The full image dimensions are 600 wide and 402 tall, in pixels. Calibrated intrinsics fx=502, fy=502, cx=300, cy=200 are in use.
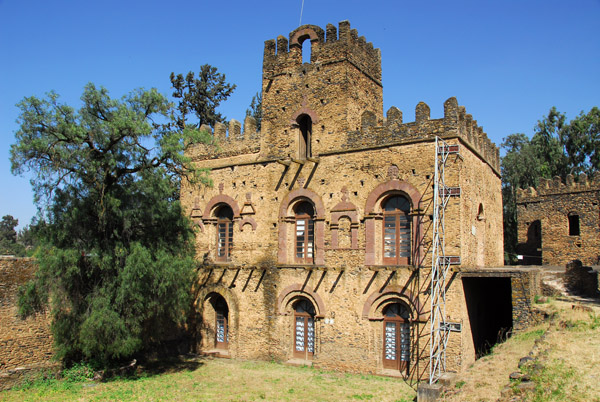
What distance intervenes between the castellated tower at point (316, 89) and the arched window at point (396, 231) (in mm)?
3062

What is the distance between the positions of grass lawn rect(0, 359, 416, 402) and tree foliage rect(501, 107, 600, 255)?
85.6 ft

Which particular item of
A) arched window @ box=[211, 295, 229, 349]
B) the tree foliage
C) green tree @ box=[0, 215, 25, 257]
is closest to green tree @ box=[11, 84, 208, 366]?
arched window @ box=[211, 295, 229, 349]

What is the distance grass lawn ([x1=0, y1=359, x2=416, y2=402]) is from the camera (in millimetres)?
13273

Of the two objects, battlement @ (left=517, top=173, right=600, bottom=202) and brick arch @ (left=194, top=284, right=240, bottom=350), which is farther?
battlement @ (left=517, top=173, right=600, bottom=202)

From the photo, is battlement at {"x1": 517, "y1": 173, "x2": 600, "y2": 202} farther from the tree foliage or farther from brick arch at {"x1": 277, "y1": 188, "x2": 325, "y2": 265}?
brick arch at {"x1": 277, "y1": 188, "x2": 325, "y2": 265}

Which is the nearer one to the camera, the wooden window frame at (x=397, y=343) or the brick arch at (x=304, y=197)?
the wooden window frame at (x=397, y=343)

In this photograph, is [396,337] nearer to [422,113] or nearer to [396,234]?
[396,234]

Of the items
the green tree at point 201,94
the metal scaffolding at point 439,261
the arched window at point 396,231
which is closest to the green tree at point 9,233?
the green tree at point 201,94

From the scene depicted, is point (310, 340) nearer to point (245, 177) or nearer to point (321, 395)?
point (321, 395)

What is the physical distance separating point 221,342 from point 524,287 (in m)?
11.0

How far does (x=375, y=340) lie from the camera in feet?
51.7

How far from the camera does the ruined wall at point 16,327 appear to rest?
49.0 ft

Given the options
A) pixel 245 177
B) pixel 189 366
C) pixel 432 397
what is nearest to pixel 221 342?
pixel 189 366

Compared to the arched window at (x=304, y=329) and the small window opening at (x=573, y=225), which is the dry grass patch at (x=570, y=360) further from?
the small window opening at (x=573, y=225)
